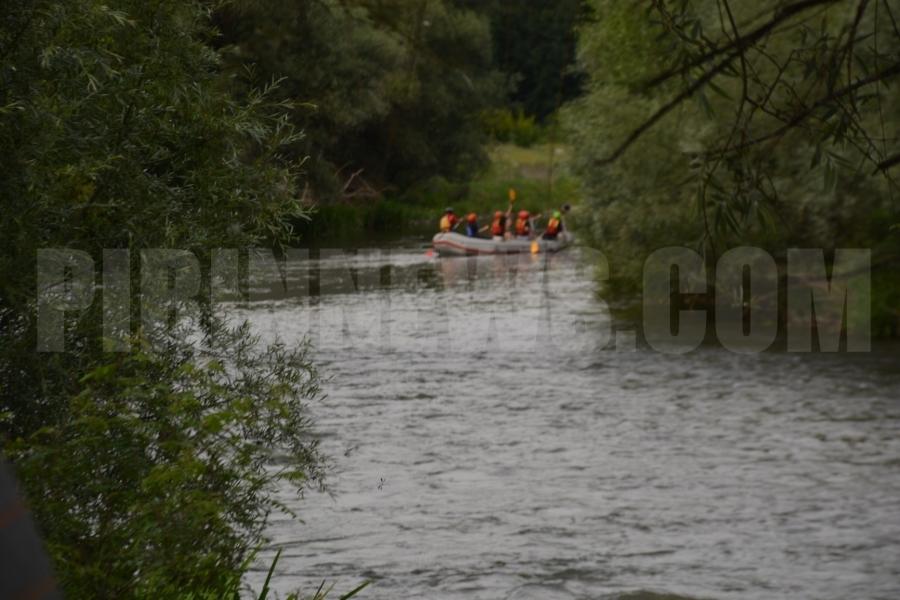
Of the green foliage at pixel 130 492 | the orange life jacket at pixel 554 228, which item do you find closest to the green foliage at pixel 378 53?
the green foliage at pixel 130 492

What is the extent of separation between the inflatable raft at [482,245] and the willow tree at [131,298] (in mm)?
19339

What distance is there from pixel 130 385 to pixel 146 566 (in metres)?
0.67

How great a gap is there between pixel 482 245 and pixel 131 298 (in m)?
21.7

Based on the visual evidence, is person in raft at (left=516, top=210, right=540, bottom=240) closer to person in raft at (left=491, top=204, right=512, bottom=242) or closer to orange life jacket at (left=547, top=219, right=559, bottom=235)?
person in raft at (left=491, top=204, right=512, bottom=242)

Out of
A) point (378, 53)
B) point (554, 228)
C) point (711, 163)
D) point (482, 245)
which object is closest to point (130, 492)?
point (378, 53)

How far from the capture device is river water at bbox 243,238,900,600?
6.33 metres

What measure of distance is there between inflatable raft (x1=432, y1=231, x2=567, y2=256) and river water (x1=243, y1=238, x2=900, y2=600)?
9175 mm

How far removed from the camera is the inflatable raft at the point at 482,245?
80.3 feet

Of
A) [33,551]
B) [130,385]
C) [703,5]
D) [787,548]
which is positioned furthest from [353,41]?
[703,5]

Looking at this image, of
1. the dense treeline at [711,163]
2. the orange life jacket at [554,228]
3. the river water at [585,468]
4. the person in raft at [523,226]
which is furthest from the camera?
the person in raft at [523,226]

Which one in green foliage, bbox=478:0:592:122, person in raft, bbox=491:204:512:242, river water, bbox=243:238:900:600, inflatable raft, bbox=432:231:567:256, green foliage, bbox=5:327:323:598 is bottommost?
river water, bbox=243:238:900:600

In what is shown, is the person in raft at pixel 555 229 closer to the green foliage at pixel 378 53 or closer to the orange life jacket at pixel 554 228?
the orange life jacket at pixel 554 228

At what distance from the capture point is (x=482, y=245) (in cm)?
2577

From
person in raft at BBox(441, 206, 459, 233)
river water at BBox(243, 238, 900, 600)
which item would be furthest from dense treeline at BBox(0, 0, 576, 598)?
person in raft at BBox(441, 206, 459, 233)
